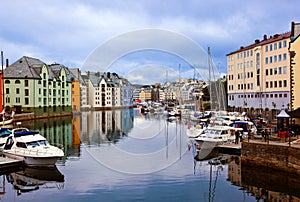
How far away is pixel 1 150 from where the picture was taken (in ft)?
103

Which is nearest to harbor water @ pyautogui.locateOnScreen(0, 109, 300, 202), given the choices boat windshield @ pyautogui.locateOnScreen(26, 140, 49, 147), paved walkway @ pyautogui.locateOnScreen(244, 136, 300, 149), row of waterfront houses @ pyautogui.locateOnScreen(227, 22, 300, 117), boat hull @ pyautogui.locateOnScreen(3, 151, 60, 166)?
boat hull @ pyautogui.locateOnScreen(3, 151, 60, 166)

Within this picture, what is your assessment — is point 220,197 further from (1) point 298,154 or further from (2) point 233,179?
(1) point 298,154

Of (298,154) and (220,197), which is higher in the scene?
(298,154)

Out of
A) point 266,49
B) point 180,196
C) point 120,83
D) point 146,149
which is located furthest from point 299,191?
point 120,83

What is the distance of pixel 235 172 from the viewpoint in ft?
85.8

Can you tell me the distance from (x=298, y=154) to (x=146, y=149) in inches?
728

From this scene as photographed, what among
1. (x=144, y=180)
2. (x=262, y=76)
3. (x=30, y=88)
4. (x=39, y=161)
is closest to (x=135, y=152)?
(x=39, y=161)

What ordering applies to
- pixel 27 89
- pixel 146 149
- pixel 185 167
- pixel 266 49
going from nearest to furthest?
pixel 185 167, pixel 146 149, pixel 266 49, pixel 27 89

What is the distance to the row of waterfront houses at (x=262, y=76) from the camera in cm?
6275

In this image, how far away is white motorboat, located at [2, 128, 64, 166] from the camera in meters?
26.8

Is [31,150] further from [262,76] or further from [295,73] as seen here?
[262,76]

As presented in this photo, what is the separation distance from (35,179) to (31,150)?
404 centimetres

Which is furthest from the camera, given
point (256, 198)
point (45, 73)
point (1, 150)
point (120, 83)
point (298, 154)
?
point (120, 83)

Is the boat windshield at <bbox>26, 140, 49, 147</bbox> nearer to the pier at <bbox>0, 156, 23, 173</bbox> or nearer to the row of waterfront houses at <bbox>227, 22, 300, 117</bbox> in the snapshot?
the pier at <bbox>0, 156, 23, 173</bbox>
